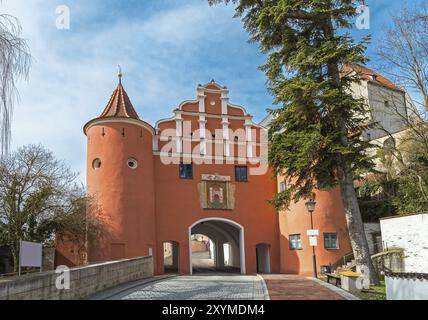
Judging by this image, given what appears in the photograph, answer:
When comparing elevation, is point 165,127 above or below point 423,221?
above

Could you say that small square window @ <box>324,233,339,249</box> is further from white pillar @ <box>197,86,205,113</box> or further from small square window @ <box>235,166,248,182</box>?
white pillar @ <box>197,86,205,113</box>

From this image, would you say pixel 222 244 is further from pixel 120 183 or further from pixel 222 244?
pixel 120 183

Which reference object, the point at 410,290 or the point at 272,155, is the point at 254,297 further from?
the point at 272,155

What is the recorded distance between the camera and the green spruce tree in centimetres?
1706

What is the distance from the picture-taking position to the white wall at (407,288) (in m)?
9.07

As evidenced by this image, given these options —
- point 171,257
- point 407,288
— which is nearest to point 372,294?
point 407,288

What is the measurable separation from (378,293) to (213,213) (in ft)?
48.4

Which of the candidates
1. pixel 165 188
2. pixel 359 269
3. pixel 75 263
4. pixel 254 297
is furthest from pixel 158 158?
pixel 254 297

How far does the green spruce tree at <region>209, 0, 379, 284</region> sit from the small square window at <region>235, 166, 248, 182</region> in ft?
33.1

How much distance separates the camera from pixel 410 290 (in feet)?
31.2

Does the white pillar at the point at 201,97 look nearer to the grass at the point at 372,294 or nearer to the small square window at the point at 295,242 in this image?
the small square window at the point at 295,242

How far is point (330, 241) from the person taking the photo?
85.3 feet

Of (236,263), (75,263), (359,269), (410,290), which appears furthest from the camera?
(236,263)

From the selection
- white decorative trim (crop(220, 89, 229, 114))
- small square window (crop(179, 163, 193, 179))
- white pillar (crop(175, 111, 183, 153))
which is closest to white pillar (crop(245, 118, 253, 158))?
white decorative trim (crop(220, 89, 229, 114))
